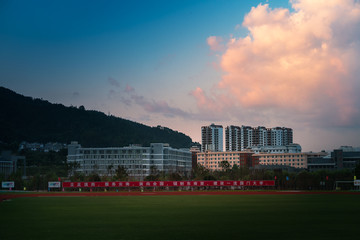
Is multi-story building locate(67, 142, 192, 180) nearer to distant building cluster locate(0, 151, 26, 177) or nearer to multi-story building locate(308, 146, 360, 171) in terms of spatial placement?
distant building cluster locate(0, 151, 26, 177)

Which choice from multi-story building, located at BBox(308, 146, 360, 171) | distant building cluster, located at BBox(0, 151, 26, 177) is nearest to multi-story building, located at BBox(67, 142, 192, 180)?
distant building cluster, located at BBox(0, 151, 26, 177)

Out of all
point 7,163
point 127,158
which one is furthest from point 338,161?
point 7,163

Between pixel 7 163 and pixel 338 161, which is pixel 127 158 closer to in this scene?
pixel 7 163

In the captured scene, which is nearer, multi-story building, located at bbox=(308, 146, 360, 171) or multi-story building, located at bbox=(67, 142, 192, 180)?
multi-story building, located at bbox=(308, 146, 360, 171)

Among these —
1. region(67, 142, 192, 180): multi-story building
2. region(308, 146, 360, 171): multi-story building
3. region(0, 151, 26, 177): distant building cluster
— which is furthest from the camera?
region(67, 142, 192, 180): multi-story building

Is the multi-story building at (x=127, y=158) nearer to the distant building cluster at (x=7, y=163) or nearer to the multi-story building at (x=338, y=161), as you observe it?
the distant building cluster at (x=7, y=163)

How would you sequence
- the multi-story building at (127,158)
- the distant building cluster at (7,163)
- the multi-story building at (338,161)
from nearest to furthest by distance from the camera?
the distant building cluster at (7,163) → the multi-story building at (338,161) → the multi-story building at (127,158)

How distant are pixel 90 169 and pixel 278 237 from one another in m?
172

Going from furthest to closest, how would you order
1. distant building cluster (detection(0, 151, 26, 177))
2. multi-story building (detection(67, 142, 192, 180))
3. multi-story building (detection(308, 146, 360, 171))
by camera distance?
multi-story building (detection(67, 142, 192, 180)), multi-story building (detection(308, 146, 360, 171)), distant building cluster (detection(0, 151, 26, 177))

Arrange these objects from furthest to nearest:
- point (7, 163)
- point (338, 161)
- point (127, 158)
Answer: point (127, 158)
point (338, 161)
point (7, 163)

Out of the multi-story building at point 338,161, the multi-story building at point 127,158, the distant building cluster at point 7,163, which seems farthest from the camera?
the multi-story building at point 127,158

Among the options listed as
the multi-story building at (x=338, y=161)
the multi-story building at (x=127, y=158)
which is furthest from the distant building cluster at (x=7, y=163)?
the multi-story building at (x=338, y=161)

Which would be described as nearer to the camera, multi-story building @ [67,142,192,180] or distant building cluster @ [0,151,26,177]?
distant building cluster @ [0,151,26,177]

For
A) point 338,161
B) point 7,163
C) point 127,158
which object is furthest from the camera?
point 127,158
